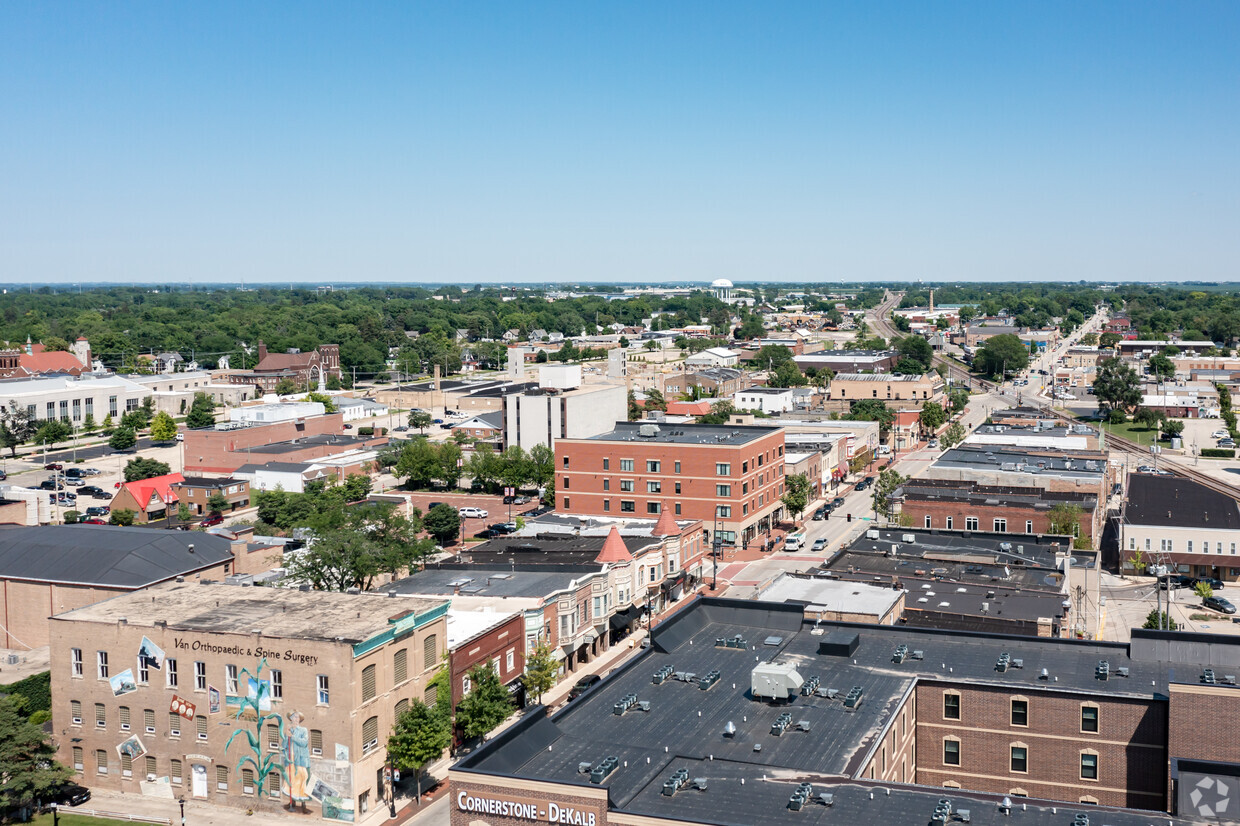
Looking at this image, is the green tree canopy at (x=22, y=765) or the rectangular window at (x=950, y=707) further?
the green tree canopy at (x=22, y=765)

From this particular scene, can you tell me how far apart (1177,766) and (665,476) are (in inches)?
2611

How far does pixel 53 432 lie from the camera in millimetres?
145500

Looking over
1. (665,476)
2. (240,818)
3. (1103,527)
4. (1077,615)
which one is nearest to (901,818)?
(240,818)

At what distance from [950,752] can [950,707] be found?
1.67 metres

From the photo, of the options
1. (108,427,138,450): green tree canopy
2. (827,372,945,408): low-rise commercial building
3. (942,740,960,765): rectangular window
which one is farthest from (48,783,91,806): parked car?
(827,372,945,408): low-rise commercial building

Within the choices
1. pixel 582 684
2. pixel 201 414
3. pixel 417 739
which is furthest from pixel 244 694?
pixel 201 414

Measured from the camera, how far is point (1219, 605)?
7531cm

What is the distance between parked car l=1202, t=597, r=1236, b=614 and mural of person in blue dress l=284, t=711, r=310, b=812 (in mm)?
59178

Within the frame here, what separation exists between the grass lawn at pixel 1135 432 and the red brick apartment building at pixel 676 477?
78147 mm

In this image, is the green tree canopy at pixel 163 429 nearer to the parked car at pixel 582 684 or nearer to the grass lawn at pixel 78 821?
the parked car at pixel 582 684

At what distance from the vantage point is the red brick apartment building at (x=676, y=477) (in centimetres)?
9431

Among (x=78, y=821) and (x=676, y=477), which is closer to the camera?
(x=78, y=821)

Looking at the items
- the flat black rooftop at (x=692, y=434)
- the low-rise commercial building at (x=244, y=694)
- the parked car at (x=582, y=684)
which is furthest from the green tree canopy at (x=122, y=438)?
the parked car at (x=582, y=684)

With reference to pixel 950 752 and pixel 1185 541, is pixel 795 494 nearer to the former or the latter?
pixel 1185 541
